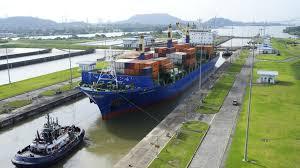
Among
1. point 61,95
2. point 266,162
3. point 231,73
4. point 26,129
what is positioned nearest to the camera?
point 266,162

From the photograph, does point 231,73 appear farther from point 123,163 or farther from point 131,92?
point 123,163

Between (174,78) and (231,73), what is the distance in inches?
994

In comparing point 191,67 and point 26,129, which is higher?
point 191,67

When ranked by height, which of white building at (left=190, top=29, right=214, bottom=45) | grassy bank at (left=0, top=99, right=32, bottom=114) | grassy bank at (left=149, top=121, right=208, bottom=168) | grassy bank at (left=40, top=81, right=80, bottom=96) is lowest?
grassy bank at (left=149, top=121, right=208, bottom=168)

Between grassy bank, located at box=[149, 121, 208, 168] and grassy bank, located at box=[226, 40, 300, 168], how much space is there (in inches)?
142

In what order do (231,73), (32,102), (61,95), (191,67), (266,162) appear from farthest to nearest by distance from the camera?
(231,73)
(191,67)
(61,95)
(32,102)
(266,162)

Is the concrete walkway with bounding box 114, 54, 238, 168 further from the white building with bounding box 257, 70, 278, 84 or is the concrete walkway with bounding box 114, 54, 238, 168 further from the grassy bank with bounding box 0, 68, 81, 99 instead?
the grassy bank with bounding box 0, 68, 81, 99

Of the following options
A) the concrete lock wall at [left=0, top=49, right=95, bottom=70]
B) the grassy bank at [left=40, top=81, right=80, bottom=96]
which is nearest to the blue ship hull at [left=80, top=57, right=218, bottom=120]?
the grassy bank at [left=40, top=81, right=80, bottom=96]

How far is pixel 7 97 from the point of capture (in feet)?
166

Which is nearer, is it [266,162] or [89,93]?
[266,162]

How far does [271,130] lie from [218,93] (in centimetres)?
1829

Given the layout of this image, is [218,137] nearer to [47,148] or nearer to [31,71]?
[47,148]

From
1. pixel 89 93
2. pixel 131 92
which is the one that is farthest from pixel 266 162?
pixel 89 93

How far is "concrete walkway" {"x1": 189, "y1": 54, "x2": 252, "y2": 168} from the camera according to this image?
92.2 feet
